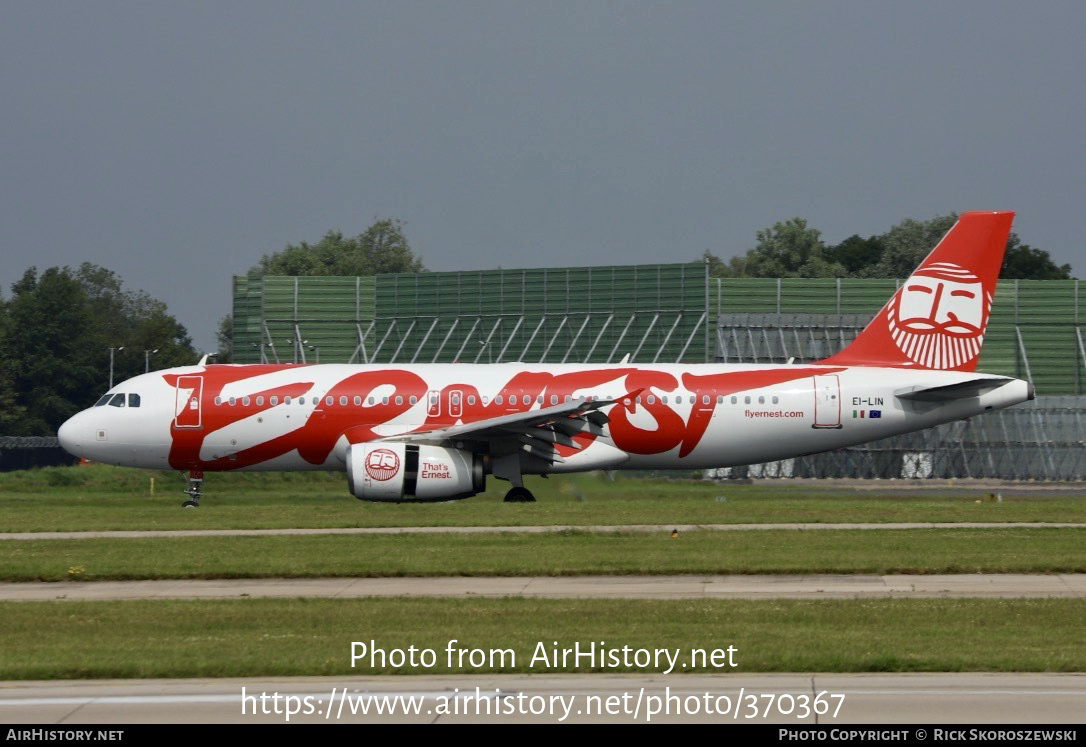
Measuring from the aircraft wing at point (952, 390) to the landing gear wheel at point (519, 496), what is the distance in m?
9.50

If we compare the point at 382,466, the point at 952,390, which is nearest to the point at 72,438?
the point at 382,466

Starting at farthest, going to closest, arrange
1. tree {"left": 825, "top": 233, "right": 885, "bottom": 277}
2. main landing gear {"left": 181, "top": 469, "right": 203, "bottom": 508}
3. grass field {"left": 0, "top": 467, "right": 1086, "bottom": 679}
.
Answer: tree {"left": 825, "top": 233, "right": 885, "bottom": 277} < main landing gear {"left": 181, "top": 469, "right": 203, "bottom": 508} < grass field {"left": 0, "top": 467, "right": 1086, "bottom": 679}

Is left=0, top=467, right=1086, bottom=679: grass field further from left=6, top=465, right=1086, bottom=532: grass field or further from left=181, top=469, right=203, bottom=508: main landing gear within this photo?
left=181, top=469, right=203, bottom=508: main landing gear

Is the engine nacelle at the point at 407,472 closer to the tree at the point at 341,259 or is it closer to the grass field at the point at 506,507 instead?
the grass field at the point at 506,507

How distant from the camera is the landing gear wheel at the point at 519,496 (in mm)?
34156

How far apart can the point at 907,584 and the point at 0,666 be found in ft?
37.2

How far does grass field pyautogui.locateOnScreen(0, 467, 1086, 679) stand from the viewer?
1366 centimetres

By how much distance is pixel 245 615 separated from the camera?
1670 centimetres

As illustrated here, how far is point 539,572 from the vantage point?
20328 millimetres

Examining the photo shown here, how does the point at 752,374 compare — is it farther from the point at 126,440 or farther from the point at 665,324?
the point at 665,324

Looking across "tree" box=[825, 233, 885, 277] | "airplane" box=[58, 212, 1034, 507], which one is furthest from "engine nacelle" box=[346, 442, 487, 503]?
"tree" box=[825, 233, 885, 277]

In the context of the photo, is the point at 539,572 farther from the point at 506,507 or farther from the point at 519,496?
the point at 519,496

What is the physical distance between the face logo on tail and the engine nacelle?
12081 millimetres

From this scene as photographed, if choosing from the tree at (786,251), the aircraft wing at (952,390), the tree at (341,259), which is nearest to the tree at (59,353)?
the tree at (341,259)
